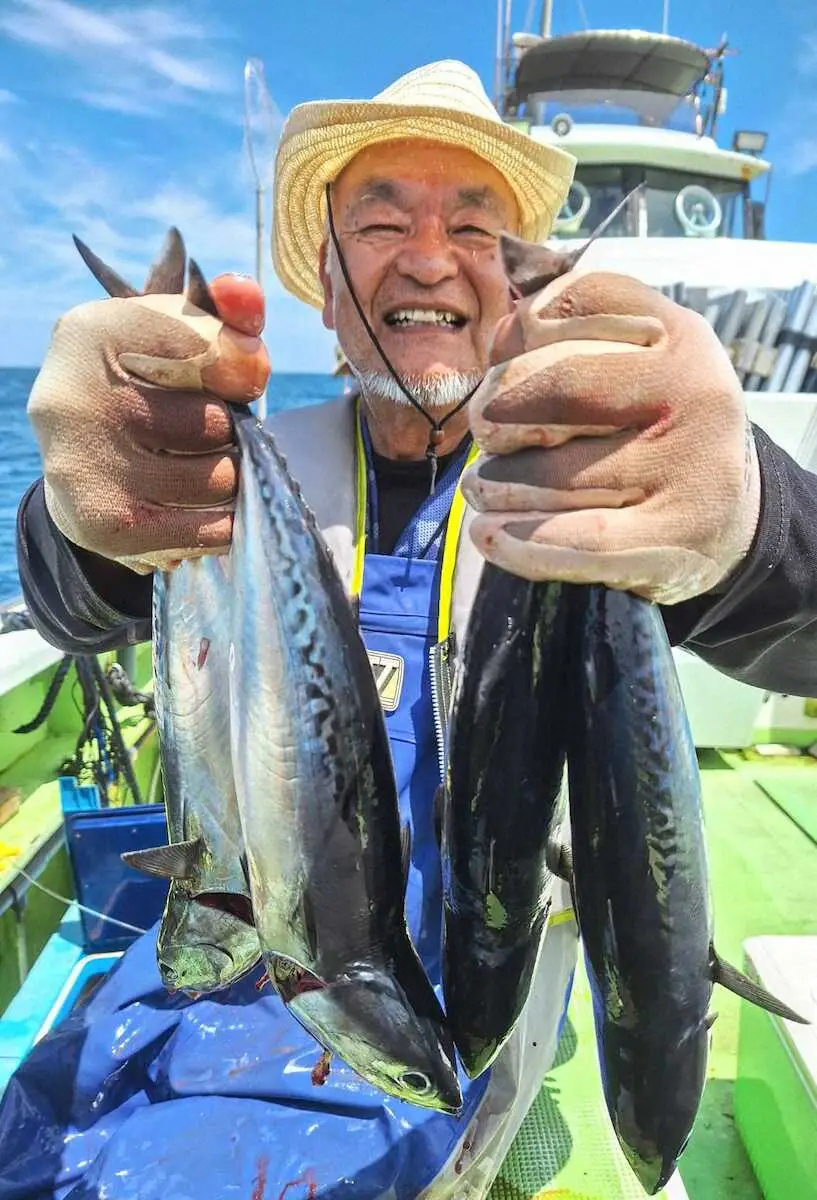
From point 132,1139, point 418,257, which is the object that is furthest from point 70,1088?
point 418,257

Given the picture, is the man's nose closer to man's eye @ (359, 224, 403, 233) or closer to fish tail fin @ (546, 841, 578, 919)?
man's eye @ (359, 224, 403, 233)

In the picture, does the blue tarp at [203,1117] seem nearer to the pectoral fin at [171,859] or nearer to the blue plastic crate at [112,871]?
the pectoral fin at [171,859]

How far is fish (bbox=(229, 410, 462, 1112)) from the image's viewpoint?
131cm

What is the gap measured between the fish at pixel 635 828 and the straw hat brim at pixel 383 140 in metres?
1.33

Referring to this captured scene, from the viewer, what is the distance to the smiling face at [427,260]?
2234mm

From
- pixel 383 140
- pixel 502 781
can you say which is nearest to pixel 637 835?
pixel 502 781

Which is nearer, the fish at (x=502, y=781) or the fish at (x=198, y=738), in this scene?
the fish at (x=502, y=781)

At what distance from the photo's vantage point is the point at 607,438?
1108 millimetres

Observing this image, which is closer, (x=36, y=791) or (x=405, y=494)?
(x=405, y=494)

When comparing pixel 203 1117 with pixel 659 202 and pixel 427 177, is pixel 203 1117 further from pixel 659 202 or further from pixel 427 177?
pixel 659 202

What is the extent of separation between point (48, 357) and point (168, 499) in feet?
0.90

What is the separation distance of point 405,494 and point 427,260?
63cm

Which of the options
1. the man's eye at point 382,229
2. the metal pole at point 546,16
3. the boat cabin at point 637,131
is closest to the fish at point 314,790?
the man's eye at point 382,229

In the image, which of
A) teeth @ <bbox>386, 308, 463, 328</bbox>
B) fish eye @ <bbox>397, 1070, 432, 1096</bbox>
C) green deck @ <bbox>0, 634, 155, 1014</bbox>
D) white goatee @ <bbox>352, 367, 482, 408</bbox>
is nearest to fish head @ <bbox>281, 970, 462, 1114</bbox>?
fish eye @ <bbox>397, 1070, 432, 1096</bbox>
